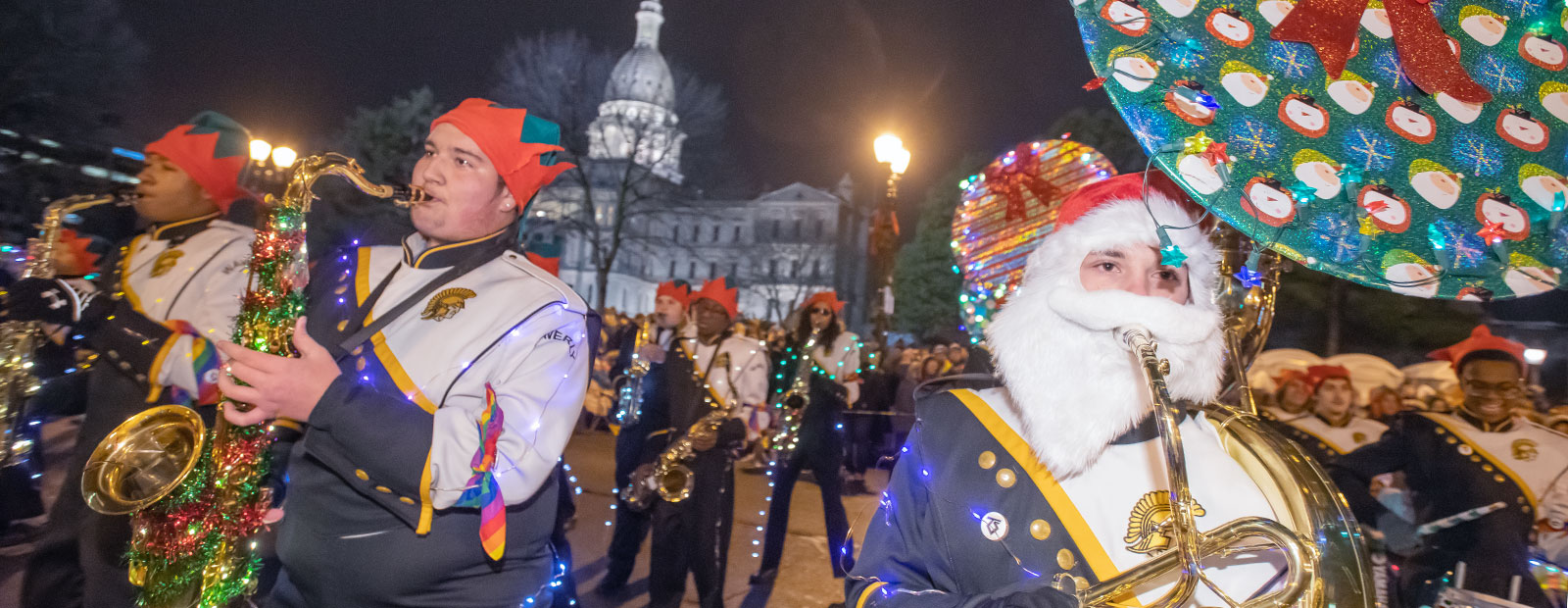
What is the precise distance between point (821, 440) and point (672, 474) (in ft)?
5.84

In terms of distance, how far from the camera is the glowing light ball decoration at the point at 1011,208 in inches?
133

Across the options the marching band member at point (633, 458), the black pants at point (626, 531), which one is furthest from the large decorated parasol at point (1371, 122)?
the black pants at point (626, 531)

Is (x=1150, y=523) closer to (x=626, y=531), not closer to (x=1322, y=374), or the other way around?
(x=626, y=531)

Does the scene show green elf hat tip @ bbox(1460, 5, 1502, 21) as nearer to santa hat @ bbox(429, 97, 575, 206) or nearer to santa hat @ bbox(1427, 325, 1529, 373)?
santa hat @ bbox(429, 97, 575, 206)

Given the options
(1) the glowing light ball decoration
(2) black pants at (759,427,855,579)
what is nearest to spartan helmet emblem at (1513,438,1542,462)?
(1) the glowing light ball decoration

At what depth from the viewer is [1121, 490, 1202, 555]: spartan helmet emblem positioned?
1.78 m

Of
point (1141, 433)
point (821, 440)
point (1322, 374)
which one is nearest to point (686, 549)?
point (821, 440)

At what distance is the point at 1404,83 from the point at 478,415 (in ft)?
7.29

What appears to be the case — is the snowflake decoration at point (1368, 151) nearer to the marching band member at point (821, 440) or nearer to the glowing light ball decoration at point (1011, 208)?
the glowing light ball decoration at point (1011, 208)

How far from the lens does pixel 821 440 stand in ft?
23.4

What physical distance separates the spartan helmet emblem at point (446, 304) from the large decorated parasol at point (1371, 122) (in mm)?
1719

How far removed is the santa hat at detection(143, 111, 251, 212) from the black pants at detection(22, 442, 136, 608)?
1.24 meters

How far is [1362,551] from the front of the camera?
1506 mm

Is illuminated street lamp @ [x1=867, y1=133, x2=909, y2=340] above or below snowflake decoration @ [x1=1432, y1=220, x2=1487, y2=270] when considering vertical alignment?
above
